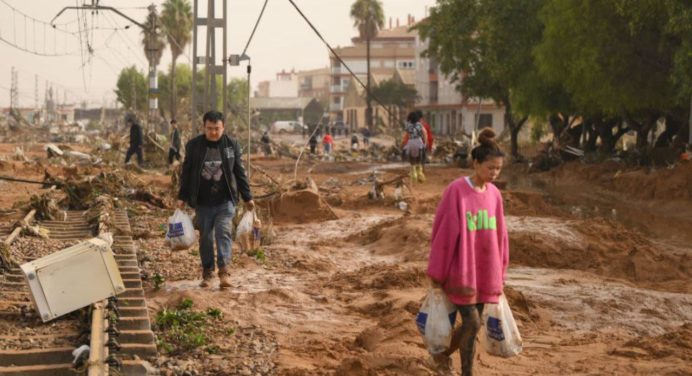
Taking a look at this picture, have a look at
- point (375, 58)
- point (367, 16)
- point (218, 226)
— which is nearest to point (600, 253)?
point (218, 226)

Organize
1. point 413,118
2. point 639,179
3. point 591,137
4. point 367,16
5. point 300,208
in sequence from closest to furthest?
point 300,208
point 413,118
point 639,179
point 591,137
point 367,16

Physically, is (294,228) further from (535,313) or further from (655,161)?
(655,161)

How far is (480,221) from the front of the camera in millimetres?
6328

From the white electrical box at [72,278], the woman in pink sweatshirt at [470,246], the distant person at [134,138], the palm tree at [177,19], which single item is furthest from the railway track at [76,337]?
the palm tree at [177,19]

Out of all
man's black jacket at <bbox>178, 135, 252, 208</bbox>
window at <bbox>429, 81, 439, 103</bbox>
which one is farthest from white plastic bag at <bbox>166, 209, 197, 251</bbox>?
window at <bbox>429, 81, 439, 103</bbox>

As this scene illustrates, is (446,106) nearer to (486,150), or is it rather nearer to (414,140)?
(414,140)

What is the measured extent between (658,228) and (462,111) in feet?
249

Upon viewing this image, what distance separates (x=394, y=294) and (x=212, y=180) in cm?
218

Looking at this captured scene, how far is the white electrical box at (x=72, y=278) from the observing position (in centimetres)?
799

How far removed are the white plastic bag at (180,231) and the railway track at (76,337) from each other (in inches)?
23.3

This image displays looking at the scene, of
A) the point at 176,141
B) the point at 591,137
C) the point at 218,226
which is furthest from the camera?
the point at 591,137

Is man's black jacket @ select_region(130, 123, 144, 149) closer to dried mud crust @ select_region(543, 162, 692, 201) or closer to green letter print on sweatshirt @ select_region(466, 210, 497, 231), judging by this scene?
dried mud crust @ select_region(543, 162, 692, 201)

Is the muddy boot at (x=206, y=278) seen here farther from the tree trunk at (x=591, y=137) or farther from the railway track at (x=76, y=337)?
the tree trunk at (x=591, y=137)

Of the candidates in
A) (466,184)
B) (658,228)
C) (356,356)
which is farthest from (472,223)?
(658,228)
